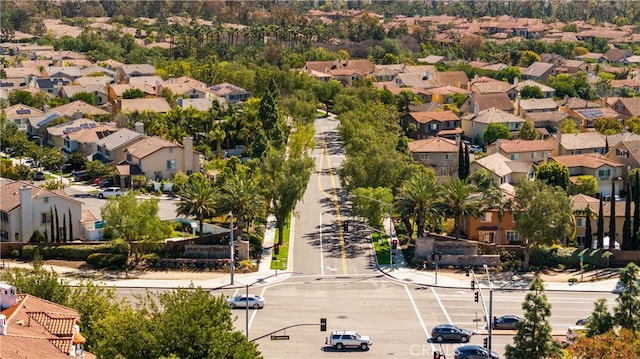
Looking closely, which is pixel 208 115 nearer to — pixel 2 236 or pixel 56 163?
pixel 56 163

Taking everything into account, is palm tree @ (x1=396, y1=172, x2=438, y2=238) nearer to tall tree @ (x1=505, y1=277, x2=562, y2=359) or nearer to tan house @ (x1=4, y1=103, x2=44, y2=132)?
tall tree @ (x1=505, y1=277, x2=562, y2=359)

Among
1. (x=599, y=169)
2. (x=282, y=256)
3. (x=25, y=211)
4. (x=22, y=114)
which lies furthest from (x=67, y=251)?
(x=599, y=169)

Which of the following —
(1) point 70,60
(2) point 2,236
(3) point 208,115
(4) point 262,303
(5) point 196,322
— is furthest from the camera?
(1) point 70,60

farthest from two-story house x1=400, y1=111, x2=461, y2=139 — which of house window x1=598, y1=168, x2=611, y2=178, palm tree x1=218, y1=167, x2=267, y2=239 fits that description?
palm tree x1=218, y1=167, x2=267, y2=239

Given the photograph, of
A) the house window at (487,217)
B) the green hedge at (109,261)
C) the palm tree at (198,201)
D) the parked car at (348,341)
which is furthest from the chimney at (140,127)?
the parked car at (348,341)

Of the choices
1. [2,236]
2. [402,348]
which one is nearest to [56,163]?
[2,236]

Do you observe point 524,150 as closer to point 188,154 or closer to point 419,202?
point 419,202

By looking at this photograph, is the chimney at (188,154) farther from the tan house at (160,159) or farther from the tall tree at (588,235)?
the tall tree at (588,235)
